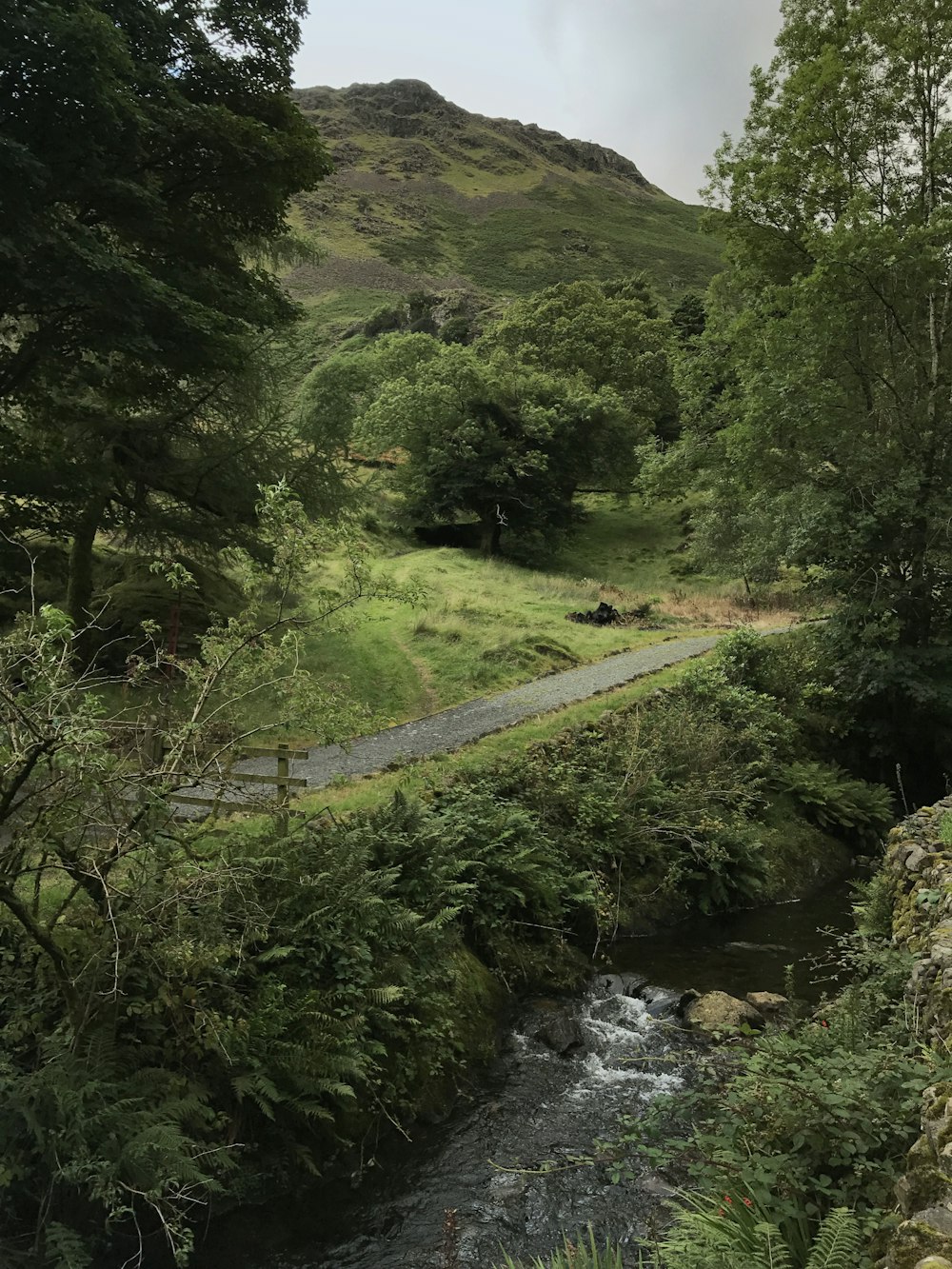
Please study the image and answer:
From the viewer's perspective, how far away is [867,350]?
15.9 metres

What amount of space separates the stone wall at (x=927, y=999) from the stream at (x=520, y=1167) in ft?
6.56

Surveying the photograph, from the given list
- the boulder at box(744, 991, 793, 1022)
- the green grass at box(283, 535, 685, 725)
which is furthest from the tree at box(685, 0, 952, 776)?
the boulder at box(744, 991, 793, 1022)

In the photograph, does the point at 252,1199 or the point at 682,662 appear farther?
the point at 682,662

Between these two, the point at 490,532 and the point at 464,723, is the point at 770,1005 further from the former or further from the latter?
the point at 490,532

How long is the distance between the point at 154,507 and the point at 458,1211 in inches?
541

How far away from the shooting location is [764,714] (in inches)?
600

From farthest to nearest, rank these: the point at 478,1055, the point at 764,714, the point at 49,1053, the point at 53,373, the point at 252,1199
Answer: the point at 764,714, the point at 53,373, the point at 478,1055, the point at 252,1199, the point at 49,1053

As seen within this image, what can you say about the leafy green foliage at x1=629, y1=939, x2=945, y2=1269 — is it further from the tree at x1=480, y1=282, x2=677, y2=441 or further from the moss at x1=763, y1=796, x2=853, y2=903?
the tree at x1=480, y1=282, x2=677, y2=441

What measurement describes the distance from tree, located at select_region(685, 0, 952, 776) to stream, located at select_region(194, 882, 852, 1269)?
860 centimetres

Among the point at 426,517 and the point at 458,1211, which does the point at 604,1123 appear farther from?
the point at 426,517

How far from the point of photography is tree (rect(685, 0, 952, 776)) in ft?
47.6

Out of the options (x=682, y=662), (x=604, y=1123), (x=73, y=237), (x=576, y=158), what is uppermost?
(x=576, y=158)

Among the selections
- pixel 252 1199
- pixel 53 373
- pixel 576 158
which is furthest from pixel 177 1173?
pixel 576 158

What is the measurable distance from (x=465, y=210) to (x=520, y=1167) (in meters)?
156
